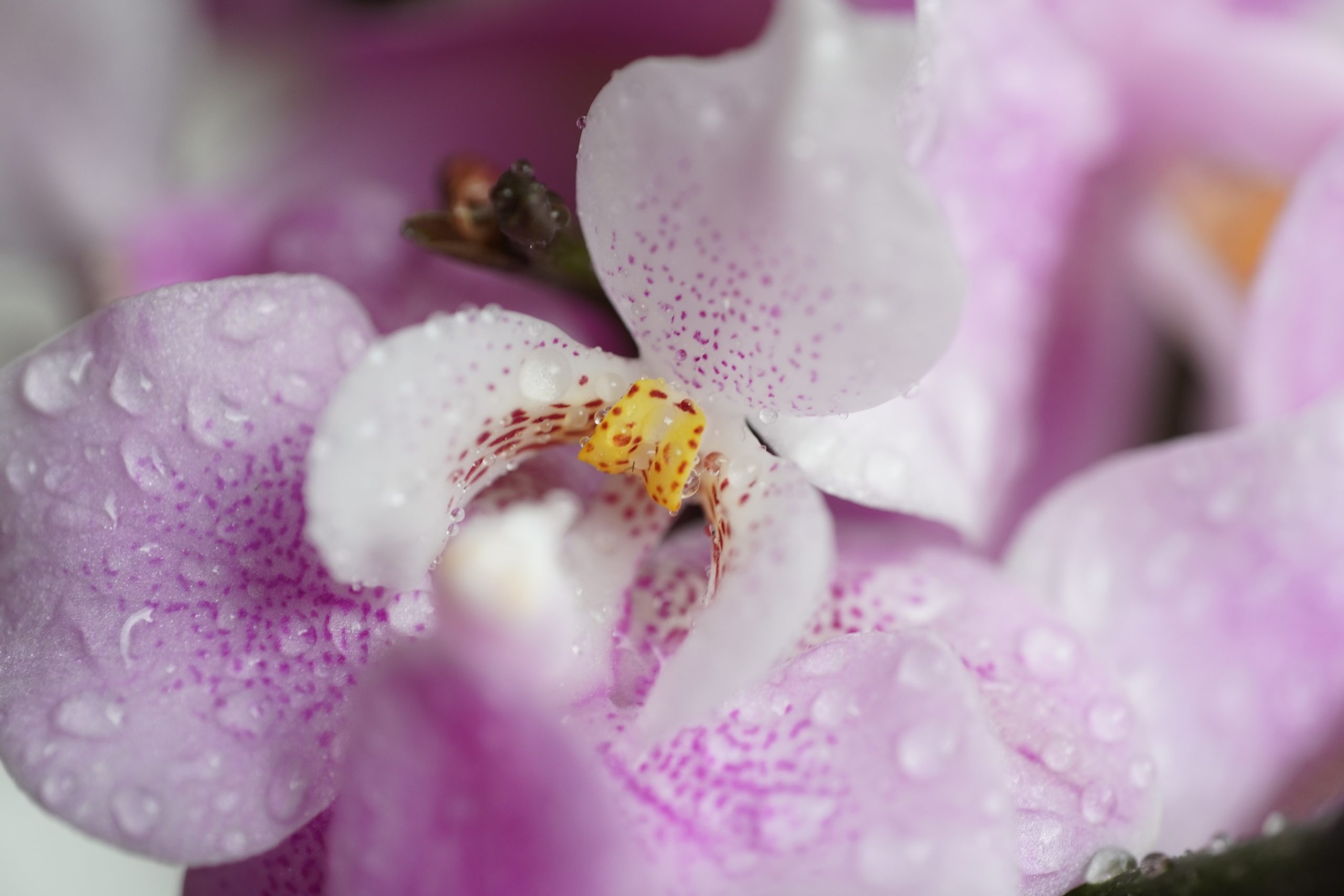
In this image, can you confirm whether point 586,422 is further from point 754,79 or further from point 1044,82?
point 1044,82

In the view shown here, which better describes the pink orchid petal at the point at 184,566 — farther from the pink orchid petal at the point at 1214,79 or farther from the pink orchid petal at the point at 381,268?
the pink orchid petal at the point at 1214,79

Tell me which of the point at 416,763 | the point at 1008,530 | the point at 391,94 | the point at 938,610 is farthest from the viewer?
the point at 391,94

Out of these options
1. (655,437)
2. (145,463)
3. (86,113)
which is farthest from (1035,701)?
(86,113)

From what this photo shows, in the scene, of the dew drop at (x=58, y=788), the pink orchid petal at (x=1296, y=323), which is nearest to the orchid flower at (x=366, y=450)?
the dew drop at (x=58, y=788)

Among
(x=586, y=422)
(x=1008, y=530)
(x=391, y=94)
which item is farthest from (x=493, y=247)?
(x=391, y=94)

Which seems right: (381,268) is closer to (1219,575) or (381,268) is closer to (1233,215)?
(1219,575)

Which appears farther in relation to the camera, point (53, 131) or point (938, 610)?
point (53, 131)
